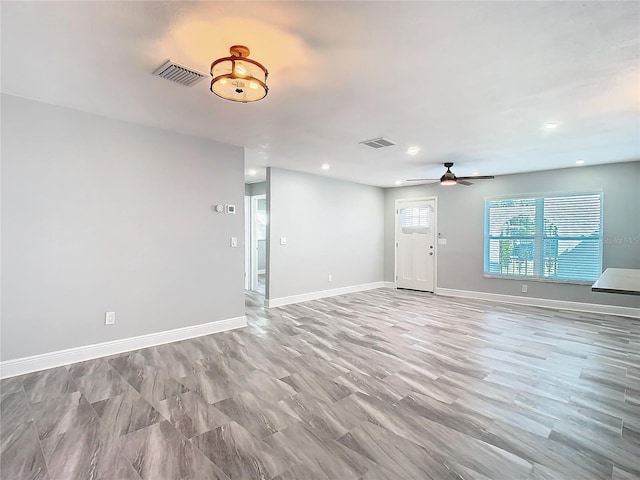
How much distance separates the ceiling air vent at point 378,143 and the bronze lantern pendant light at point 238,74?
2254 mm

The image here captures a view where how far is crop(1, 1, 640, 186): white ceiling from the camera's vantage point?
74.3 inches

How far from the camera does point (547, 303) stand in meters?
6.10

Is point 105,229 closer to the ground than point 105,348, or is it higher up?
higher up

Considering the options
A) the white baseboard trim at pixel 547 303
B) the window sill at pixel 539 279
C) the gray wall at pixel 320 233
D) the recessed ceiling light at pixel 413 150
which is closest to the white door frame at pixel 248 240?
the gray wall at pixel 320 233

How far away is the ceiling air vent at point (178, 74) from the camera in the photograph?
2.47m

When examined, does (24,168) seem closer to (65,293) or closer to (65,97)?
(65,97)

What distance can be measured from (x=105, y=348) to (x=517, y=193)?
7209 mm

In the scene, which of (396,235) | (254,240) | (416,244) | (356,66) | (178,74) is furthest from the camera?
(396,235)

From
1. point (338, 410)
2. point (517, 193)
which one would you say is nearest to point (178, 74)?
point (338, 410)

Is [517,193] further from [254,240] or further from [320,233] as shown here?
[254,240]

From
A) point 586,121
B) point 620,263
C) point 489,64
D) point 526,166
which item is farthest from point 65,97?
point 620,263

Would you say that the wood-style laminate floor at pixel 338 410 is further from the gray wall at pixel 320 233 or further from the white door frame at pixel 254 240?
the white door frame at pixel 254 240

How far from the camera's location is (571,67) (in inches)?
96.2

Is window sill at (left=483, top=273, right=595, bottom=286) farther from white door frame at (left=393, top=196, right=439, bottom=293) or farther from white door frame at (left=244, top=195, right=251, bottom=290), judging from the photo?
white door frame at (left=244, top=195, right=251, bottom=290)
